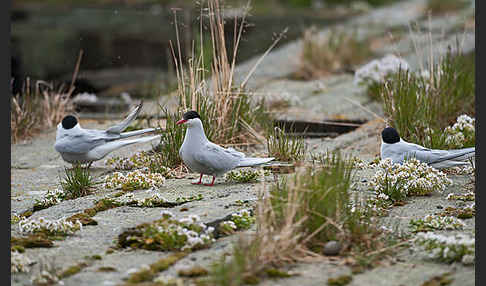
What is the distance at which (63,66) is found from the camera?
12.2 metres

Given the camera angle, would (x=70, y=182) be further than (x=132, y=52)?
No

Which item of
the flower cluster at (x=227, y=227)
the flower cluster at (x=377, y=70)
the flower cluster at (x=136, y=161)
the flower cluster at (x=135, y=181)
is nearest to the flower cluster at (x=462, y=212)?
the flower cluster at (x=227, y=227)

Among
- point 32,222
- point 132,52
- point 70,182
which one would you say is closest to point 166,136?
point 70,182

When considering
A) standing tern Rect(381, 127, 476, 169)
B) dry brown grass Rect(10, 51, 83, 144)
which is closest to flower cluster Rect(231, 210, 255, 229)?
standing tern Rect(381, 127, 476, 169)

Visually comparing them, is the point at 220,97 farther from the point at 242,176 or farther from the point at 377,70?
the point at 377,70

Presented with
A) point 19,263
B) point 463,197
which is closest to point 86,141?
point 19,263

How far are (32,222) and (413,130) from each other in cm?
330

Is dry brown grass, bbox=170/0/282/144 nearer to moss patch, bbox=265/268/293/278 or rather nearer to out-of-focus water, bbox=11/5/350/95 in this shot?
out-of-focus water, bbox=11/5/350/95

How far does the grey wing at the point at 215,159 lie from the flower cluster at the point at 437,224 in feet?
4.27

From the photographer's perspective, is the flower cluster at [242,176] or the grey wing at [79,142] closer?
the flower cluster at [242,176]

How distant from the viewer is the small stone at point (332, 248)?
11.4 feet

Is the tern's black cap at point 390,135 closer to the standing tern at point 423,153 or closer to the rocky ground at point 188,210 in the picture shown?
the standing tern at point 423,153

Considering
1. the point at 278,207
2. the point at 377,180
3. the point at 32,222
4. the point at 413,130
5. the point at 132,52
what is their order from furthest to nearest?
the point at 132,52
the point at 413,130
the point at 377,180
the point at 32,222
the point at 278,207

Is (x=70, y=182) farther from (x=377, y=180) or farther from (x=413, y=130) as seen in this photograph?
(x=413, y=130)
